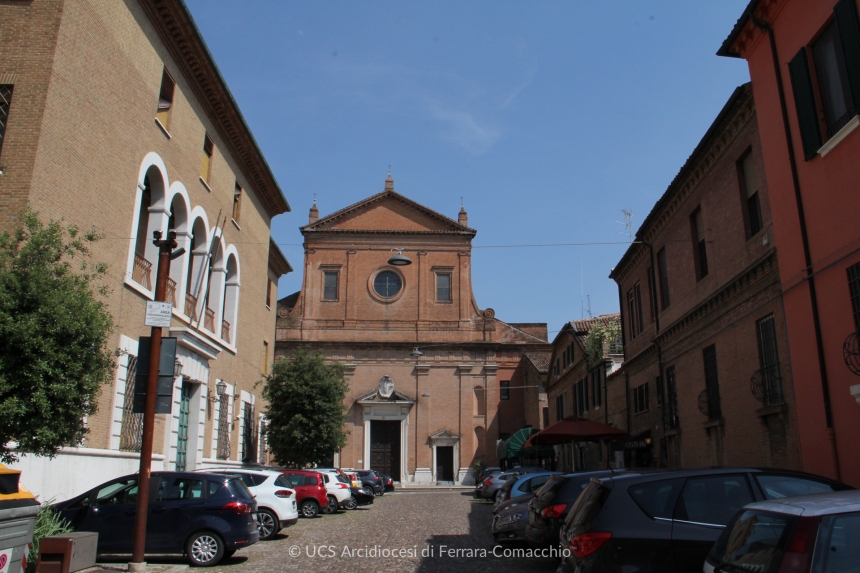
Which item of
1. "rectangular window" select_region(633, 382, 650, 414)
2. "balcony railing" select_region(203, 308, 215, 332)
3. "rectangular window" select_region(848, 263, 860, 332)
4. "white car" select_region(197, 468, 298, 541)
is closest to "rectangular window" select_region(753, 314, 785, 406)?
"rectangular window" select_region(848, 263, 860, 332)

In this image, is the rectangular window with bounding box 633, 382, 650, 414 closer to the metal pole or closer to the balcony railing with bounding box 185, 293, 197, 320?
the balcony railing with bounding box 185, 293, 197, 320

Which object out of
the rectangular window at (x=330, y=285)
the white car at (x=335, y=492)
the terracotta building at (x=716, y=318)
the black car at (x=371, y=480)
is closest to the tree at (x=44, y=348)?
the terracotta building at (x=716, y=318)

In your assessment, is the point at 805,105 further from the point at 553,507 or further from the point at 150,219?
the point at 150,219

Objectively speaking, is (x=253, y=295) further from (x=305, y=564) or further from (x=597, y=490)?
(x=597, y=490)

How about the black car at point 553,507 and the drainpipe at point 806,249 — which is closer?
the black car at point 553,507

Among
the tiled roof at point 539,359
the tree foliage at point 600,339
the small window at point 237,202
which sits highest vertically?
the small window at point 237,202

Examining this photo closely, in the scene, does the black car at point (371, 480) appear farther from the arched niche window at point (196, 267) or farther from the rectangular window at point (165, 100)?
the rectangular window at point (165, 100)

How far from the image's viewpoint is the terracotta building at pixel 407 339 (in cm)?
4541

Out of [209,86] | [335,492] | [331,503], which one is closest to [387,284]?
[335,492]

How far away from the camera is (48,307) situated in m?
9.43

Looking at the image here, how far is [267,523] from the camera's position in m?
14.8

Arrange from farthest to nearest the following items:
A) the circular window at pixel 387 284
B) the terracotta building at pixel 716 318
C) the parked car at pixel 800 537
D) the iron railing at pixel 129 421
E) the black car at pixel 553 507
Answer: the circular window at pixel 387 284 → the iron railing at pixel 129 421 → the terracotta building at pixel 716 318 → the black car at pixel 553 507 → the parked car at pixel 800 537

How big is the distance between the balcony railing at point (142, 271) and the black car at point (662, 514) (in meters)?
13.0

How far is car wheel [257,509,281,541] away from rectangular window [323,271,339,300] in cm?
3277
